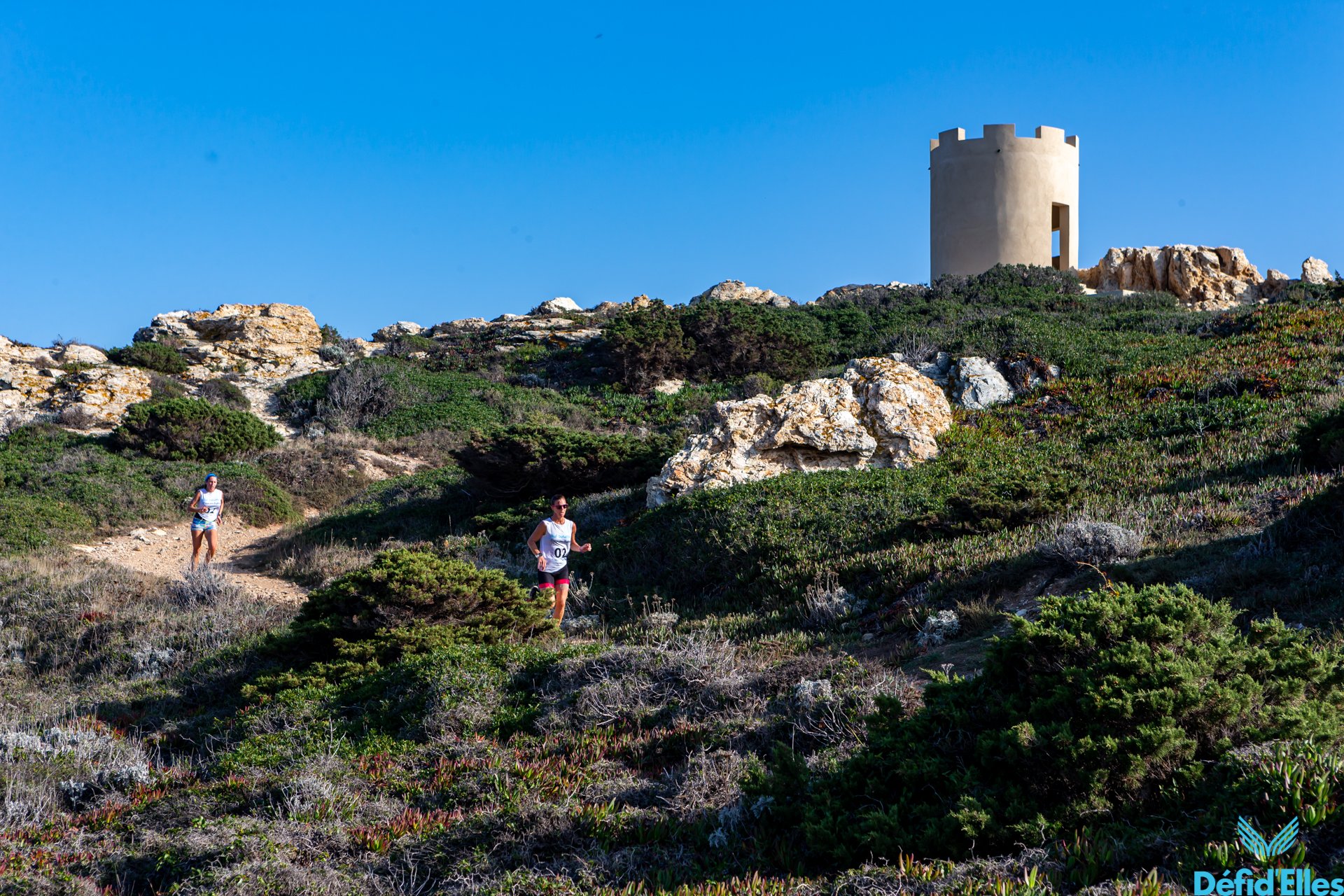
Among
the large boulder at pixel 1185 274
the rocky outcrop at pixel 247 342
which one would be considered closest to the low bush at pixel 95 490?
the rocky outcrop at pixel 247 342

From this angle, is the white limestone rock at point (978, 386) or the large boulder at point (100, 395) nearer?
the white limestone rock at point (978, 386)

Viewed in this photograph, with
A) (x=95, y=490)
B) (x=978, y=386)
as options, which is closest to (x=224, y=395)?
(x=95, y=490)

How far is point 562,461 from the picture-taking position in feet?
45.2

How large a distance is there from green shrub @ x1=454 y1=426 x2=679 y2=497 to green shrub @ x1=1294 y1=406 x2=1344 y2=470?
8.34 meters

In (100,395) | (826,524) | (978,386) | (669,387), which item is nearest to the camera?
(826,524)

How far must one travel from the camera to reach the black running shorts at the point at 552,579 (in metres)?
8.70

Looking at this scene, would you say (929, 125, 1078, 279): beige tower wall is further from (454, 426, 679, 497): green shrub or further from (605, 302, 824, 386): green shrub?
(454, 426, 679, 497): green shrub

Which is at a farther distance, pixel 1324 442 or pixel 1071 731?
pixel 1324 442

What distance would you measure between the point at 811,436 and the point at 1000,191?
67.5 feet

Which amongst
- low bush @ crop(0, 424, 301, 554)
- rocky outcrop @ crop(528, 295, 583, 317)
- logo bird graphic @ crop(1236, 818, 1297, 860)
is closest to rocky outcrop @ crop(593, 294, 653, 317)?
rocky outcrop @ crop(528, 295, 583, 317)

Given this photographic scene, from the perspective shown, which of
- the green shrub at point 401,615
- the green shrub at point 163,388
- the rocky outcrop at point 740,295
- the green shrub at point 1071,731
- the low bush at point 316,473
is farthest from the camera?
the rocky outcrop at point 740,295

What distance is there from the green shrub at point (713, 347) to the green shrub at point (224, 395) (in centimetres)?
1032

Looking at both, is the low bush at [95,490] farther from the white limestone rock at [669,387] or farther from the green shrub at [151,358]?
Answer: the white limestone rock at [669,387]

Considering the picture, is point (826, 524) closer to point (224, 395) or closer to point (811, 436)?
point (811, 436)
